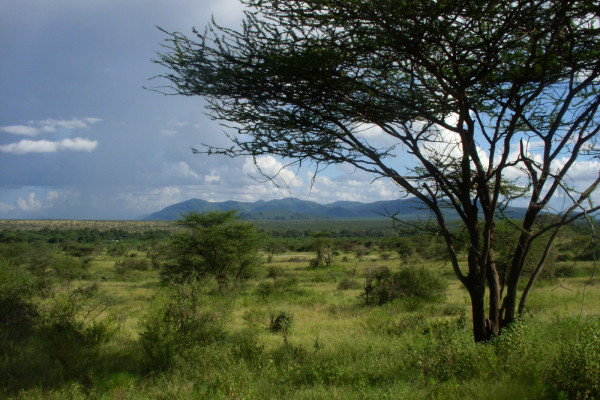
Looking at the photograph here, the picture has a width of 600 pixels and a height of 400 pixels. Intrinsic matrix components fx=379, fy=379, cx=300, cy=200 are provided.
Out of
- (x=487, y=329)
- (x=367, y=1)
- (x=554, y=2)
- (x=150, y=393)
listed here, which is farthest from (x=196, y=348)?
(x=554, y=2)

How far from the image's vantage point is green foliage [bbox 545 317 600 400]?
3.48 metres

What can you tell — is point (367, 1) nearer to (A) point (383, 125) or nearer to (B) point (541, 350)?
(A) point (383, 125)

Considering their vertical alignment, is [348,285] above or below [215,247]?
below

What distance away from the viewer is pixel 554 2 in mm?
4727

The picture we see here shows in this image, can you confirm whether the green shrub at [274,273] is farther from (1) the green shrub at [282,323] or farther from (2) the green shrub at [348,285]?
(1) the green shrub at [282,323]

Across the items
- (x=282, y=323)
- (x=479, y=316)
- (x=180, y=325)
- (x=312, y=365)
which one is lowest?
(x=282, y=323)

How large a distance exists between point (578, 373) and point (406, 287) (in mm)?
13267

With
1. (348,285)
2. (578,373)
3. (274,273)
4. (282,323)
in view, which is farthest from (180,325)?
(274,273)

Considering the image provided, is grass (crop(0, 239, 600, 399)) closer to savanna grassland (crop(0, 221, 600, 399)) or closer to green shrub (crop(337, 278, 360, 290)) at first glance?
savanna grassland (crop(0, 221, 600, 399))

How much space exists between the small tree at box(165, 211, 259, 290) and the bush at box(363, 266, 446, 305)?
7.26 metres

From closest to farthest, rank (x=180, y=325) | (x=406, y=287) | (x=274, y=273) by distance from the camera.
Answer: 1. (x=180, y=325)
2. (x=406, y=287)
3. (x=274, y=273)

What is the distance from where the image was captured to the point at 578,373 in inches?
142

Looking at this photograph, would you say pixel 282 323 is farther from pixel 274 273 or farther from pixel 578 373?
pixel 274 273

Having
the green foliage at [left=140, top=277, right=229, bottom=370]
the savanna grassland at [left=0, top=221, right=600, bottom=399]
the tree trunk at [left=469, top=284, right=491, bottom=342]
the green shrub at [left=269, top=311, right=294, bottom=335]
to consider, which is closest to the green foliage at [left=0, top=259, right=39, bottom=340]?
the savanna grassland at [left=0, top=221, right=600, bottom=399]
